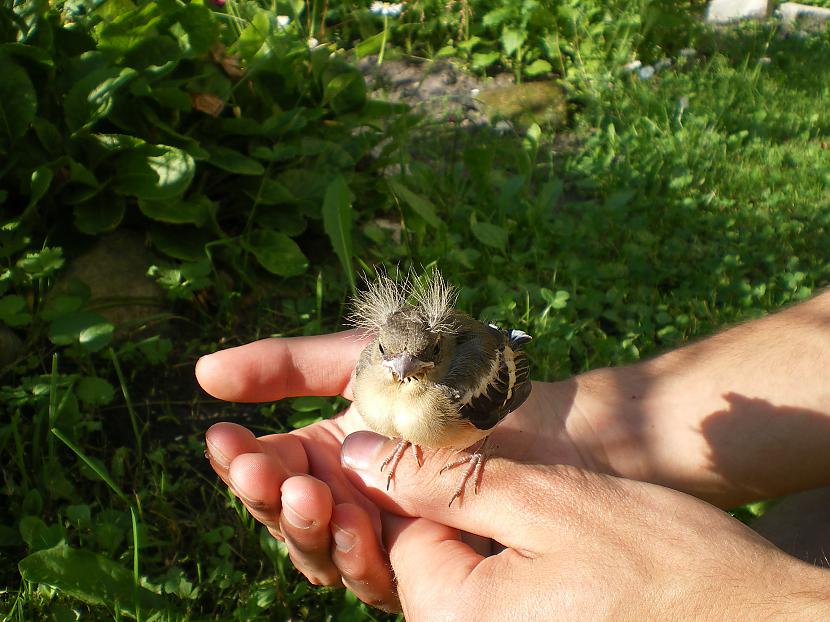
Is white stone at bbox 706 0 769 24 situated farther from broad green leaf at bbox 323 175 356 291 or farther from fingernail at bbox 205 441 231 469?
fingernail at bbox 205 441 231 469

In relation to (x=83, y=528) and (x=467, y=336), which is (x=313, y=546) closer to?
(x=467, y=336)

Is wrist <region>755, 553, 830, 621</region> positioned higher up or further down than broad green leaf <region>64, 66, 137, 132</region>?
further down

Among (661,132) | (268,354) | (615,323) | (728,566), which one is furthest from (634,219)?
(728,566)

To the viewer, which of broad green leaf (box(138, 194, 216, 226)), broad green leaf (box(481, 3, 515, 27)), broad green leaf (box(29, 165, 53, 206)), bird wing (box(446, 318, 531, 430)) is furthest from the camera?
broad green leaf (box(481, 3, 515, 27))

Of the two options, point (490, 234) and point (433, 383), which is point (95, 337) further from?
point (490, 234)

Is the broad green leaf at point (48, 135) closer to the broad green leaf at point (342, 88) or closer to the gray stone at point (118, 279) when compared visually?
the gray stone at point (118, 279)

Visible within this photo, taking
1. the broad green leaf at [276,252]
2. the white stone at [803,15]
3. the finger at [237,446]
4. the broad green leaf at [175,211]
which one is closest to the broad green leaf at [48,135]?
the broad green leaf at [175,211]

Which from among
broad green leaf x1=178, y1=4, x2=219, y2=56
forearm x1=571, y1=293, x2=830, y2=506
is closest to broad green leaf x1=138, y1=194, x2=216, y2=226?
broad green leaf x1=178, y1=4, x2=219, y2=56
